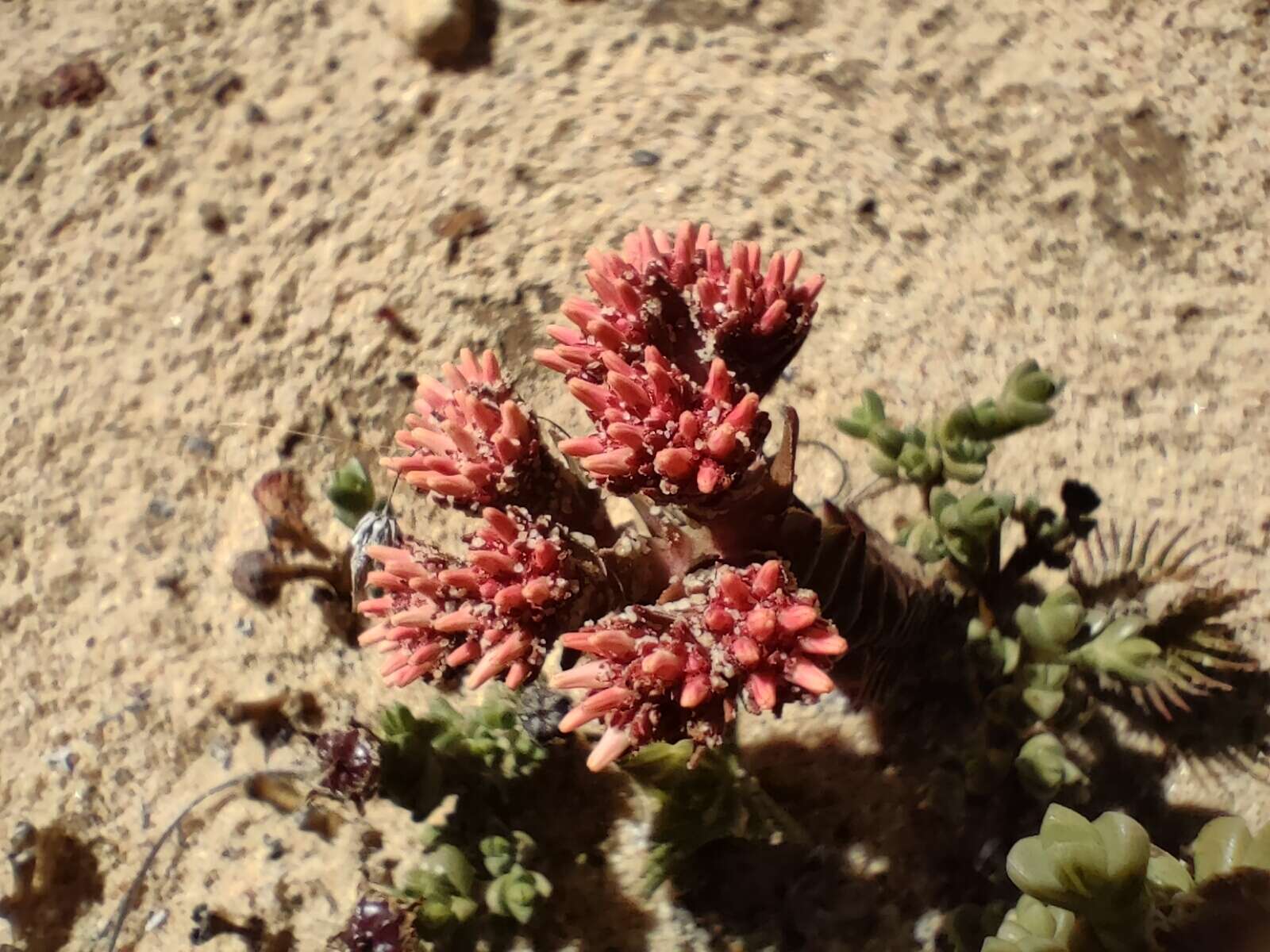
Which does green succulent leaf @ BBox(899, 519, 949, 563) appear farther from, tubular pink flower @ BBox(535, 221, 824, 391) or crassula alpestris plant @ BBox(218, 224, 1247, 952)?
tubular pink flower @ BBox(535, 221, 824, 391)

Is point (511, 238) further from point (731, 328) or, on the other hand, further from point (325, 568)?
point (731, 328)

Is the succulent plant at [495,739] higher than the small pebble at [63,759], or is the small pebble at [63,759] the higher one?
the succulent plant at [495,739]

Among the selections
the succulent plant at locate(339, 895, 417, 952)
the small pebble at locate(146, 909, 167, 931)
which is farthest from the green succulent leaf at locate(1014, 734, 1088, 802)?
the small pebble at locate(146, 909, 167, 931)

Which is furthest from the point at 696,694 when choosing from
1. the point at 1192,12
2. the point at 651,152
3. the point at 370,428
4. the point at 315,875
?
the point at 1192,12

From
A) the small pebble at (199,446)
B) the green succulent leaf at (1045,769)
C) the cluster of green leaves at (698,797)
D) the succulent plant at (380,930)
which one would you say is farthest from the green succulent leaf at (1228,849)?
the small pebble at (199,446)

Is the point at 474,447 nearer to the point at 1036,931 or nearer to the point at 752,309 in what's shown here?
the point at 752,309

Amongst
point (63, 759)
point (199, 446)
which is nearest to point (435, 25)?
point (199, 446)

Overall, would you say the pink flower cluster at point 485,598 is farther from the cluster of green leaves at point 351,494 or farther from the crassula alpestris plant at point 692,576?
the cluster of green leaves at point 351,494
